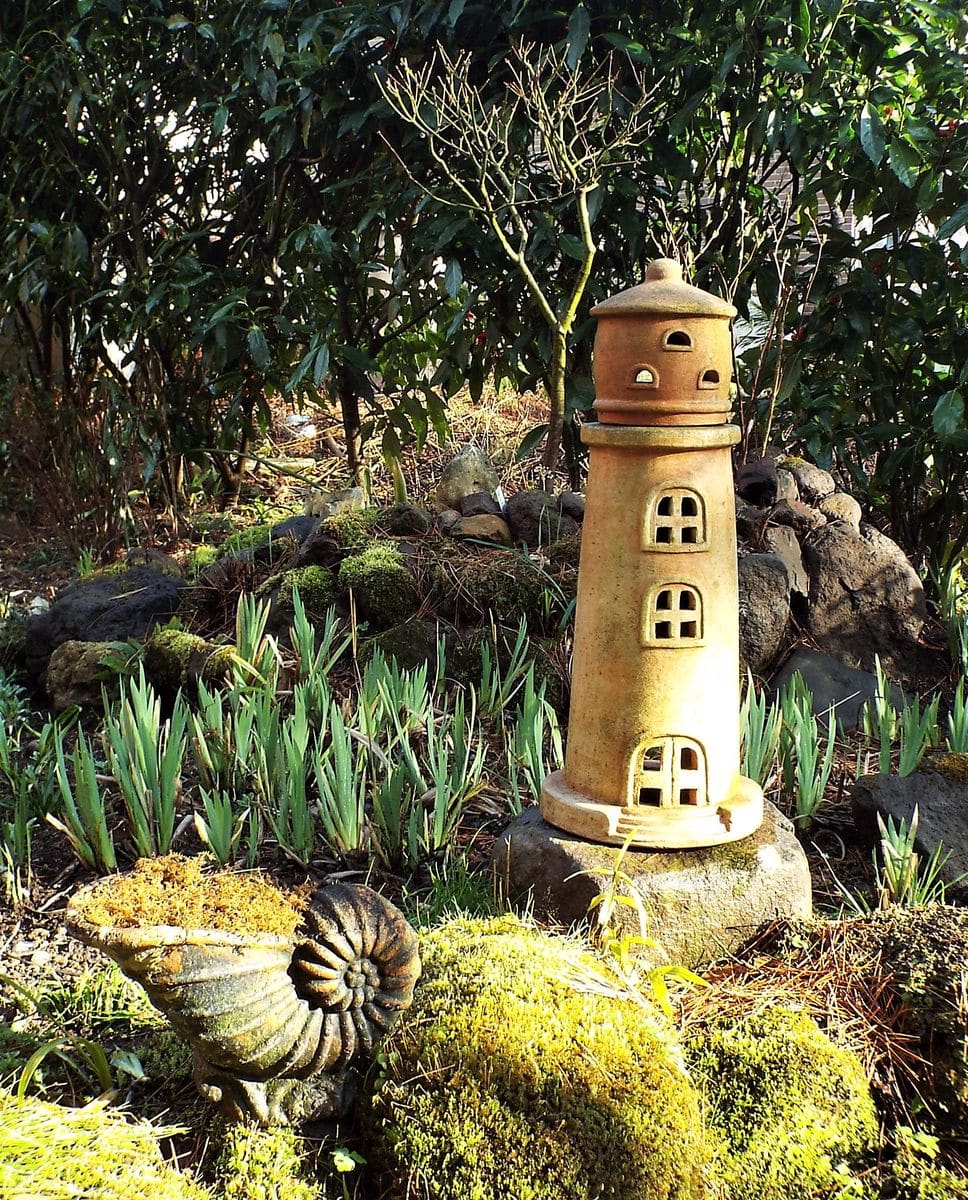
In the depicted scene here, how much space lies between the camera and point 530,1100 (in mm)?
1991

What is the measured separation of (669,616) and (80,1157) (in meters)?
1.57

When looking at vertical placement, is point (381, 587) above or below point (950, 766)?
above

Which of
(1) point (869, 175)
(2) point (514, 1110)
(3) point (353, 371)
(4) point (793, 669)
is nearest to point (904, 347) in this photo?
(1) point (869, 175)

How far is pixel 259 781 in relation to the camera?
3084 mm

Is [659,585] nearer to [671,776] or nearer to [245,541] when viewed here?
[671,776]

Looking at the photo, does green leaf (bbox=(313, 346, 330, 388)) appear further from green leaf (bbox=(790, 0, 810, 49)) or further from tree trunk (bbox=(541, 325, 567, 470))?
green leaf (bbox=(790, 0, 810, 49))

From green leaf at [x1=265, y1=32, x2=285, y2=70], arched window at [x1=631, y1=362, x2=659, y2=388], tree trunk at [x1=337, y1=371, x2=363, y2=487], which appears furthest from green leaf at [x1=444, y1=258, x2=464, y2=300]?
arched window at [x1=631, y1=362, x2=659, y2=388]

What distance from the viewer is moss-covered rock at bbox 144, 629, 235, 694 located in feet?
12.6

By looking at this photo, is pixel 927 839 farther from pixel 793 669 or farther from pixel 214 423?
pixel 214 423

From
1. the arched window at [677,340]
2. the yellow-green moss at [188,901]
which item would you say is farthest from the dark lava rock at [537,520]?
the yellow-green moss at [188,901]

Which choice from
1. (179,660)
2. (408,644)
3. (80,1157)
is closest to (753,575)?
(408,644)

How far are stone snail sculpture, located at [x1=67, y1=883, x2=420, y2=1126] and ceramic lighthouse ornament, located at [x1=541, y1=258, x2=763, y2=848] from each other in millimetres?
746

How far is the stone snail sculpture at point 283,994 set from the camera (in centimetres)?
179

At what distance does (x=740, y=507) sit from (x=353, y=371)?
2043mm
